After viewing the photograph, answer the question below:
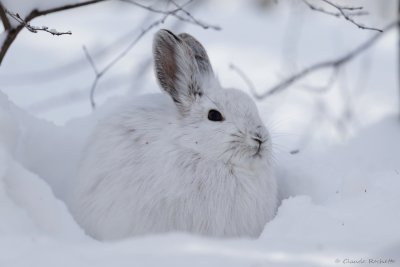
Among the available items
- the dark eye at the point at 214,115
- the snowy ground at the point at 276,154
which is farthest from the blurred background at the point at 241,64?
the dark eye at the point at 214,115

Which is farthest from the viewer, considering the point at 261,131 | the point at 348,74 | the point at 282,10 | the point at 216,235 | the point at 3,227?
the point at 282,10

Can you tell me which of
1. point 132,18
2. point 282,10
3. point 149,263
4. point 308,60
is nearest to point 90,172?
point 149,263

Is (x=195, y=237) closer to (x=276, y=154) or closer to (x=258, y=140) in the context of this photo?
(x=258, y=140)

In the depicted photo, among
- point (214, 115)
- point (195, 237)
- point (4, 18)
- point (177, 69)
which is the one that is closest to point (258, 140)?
point (214, 115)

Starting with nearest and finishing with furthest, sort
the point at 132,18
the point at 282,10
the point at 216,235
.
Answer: the point at 216,235
the point at 132,18
the point at 282,10

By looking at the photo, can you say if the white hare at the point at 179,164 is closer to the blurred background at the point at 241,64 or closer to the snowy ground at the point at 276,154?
the snowy ground at the point at 276,154

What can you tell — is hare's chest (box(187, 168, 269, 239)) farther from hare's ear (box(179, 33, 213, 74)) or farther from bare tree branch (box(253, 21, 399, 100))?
bare tree branch (box(253, 21, 399, 100))

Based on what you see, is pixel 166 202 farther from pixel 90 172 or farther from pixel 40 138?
pixel 40 138
